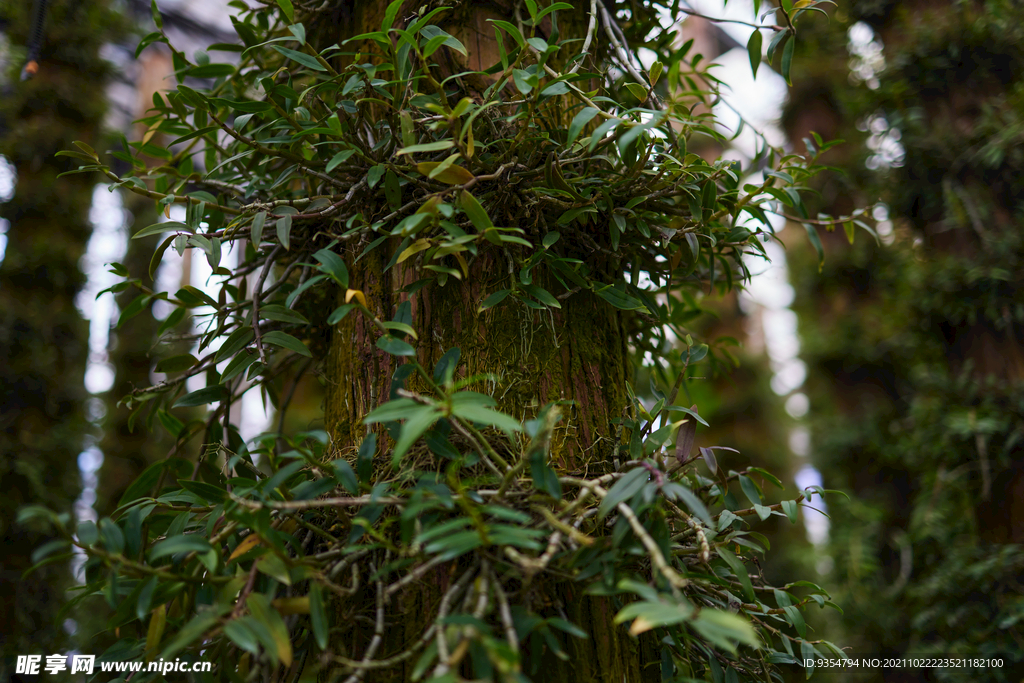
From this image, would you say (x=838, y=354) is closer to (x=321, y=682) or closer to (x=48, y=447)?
(x=321, y=682)

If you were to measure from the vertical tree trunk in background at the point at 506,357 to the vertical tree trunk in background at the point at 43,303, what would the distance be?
1.29 meters

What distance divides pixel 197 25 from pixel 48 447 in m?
3.67

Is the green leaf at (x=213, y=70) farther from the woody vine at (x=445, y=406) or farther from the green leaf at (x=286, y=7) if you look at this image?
the green leaf at (x=286, y=7)

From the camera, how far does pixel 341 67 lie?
845mm

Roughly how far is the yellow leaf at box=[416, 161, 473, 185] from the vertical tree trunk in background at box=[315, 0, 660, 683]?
68 mm

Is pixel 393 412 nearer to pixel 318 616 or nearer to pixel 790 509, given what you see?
pixel 318 616

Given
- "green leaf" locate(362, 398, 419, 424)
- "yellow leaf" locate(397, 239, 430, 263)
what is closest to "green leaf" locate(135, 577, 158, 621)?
"green leaf" locate(362, 398, 419, 424)

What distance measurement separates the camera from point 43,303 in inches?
68.0

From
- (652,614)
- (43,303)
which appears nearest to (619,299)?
(652,614)

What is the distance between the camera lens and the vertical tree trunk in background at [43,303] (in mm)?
1499

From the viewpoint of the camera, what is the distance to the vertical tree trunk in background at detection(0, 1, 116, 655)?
1499 mm

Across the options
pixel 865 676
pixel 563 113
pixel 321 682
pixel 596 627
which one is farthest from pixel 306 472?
pixel 865 676

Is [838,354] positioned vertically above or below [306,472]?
above

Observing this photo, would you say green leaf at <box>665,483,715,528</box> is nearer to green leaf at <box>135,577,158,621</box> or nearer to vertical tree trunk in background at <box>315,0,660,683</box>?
vertical tree trunk in background at <box>315,0,660,683</box>
